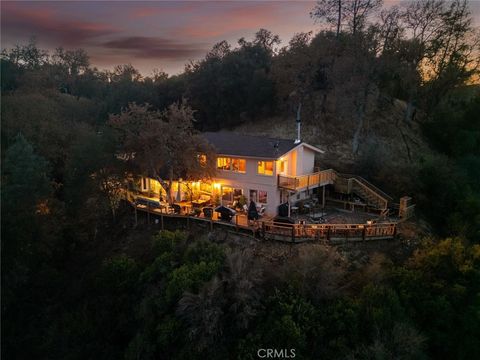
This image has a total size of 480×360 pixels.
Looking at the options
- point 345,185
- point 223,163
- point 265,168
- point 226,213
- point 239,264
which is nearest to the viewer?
point 239,264

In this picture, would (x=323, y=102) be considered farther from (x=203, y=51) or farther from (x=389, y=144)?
(x=203, y=51)

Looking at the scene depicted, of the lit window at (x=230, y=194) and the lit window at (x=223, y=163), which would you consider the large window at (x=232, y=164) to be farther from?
the lit window at (x=230, y=194)

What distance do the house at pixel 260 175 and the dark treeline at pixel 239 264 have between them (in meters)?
4.82

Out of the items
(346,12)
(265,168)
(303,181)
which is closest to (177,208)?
(265,168)

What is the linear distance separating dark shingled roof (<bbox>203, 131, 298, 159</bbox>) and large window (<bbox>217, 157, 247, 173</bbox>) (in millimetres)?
501

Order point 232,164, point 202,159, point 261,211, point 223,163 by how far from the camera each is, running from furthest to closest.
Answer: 1. point 223,163
2. point 232,164
3. point 202,159
4. point 261,211

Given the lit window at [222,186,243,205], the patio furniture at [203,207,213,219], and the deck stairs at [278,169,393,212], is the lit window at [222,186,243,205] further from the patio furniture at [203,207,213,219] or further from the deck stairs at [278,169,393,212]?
the deck stairs at [278,169,393,212]

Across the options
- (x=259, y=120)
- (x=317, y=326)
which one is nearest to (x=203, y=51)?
(x=259, y=120)

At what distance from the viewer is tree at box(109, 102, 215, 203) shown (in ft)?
60.1

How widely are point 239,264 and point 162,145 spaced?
889 centimetres

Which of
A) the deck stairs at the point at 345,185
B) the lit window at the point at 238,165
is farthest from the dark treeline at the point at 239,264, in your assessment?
the lit window at the point at 238,165

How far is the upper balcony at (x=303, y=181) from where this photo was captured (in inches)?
734

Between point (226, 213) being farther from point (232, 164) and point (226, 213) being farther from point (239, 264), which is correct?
point (239, 264)

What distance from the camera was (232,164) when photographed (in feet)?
68.3
